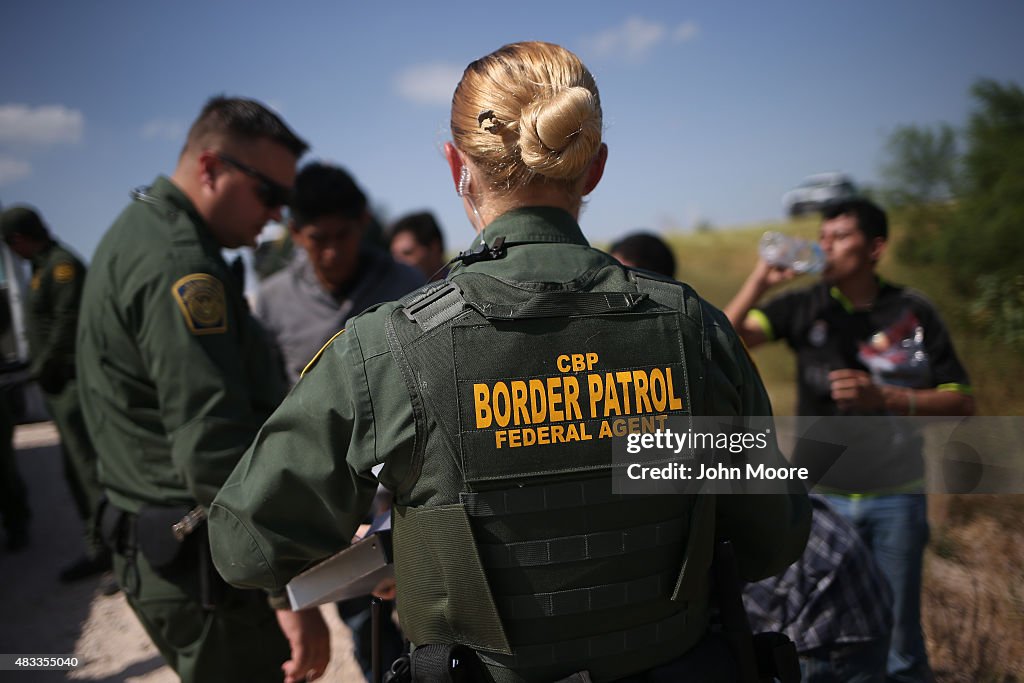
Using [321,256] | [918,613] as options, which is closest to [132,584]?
[321,256]

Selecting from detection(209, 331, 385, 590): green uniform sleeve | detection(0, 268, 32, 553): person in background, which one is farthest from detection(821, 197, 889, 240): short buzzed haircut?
detection(0, 268, 32, 553): person in background

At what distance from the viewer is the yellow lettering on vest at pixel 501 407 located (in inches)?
46.7

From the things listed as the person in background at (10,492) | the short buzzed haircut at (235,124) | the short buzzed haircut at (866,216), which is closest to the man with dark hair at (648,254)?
the short buzzed haircut at (866,216)

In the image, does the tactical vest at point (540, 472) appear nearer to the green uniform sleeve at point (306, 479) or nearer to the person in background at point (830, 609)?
the green uniform sleeve at point (306, 479)

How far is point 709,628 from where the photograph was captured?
4.74 ft

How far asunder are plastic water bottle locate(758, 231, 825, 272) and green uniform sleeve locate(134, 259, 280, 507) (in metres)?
2.23

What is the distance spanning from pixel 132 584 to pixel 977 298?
632 cm

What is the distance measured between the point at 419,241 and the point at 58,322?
252 centimetres

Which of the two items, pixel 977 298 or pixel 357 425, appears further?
pixel 977 298

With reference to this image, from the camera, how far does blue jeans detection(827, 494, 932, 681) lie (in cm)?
275

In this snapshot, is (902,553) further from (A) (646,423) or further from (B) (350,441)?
(B) (350,441)

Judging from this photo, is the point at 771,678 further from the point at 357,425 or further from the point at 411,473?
the point at 357,425

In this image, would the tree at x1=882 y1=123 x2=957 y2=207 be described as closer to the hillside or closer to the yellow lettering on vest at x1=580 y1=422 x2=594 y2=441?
the hillside

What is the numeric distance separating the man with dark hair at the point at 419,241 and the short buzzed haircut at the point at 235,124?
2149 mm
